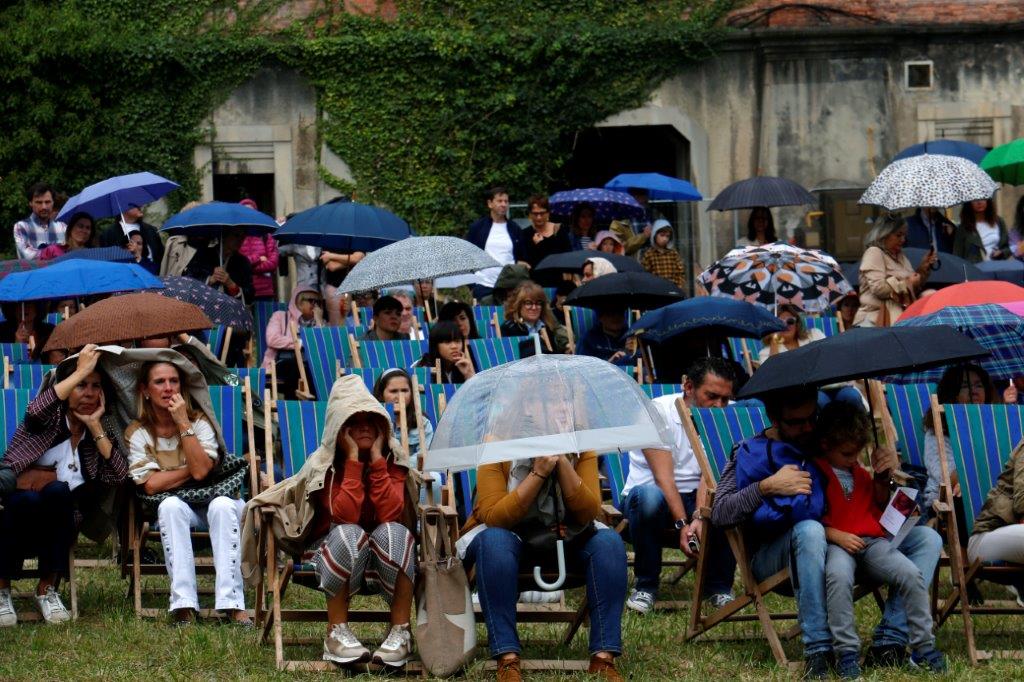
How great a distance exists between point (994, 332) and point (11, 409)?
454 centimetres

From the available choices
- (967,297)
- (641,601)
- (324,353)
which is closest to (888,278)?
(967,297)

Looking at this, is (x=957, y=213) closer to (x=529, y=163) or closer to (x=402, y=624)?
(x=529, y=163)

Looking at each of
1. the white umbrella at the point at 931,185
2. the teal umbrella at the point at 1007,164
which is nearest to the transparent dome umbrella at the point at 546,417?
the white umbrella at the point at 931,185

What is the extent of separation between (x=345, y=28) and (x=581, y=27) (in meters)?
2.65

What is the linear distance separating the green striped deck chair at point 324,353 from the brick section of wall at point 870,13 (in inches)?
414

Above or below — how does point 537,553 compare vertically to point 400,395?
below

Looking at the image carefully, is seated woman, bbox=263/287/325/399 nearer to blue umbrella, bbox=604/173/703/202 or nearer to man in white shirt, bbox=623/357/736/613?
man in white shirt, bbox=623/357/736/613

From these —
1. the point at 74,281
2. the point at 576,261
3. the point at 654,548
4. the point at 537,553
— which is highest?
the point at 576,261

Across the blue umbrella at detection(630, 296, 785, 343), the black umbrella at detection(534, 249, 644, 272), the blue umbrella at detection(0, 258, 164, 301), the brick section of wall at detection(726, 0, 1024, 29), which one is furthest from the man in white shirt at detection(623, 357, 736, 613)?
the brick section of wall at detection(726, 0, 1024, 29)

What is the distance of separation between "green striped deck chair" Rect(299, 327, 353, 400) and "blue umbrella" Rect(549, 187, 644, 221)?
4.61 meters

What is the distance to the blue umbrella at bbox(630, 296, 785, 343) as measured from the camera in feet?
32.5

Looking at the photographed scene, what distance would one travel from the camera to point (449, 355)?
10.0 m

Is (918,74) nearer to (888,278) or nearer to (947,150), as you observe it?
(947,150)

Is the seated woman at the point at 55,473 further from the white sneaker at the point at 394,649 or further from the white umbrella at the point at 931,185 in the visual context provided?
the white umbrella at the point at 931,185
